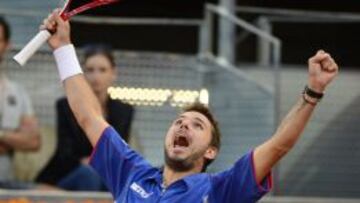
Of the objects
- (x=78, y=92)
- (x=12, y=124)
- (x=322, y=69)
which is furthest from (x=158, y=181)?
(x=12, y=124)

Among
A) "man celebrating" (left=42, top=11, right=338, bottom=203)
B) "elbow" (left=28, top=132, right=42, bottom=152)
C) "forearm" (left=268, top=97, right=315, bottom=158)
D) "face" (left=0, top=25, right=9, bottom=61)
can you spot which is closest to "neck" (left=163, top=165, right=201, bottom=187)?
"man celebrating" (left=42, top=11, right=338, bottom=203)

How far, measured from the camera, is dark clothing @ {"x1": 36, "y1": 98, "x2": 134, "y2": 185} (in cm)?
931

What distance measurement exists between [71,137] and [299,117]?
3.66 meters

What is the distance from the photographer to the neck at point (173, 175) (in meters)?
6.51

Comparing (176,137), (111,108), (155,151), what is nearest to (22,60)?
(176,137)

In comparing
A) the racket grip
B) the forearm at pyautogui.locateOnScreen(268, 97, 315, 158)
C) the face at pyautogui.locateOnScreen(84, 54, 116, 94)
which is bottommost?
the face at pyautogui.locateOnScreen(84, 54, 116, 94)

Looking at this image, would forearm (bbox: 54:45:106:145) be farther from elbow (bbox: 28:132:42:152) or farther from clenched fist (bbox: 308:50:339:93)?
elbow (bbox: 28:132:42:152)

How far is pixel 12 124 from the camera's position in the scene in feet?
30.6

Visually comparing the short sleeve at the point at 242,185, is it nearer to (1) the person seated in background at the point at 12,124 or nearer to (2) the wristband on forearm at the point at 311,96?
(2) the wristband on forearm at the point at 311,96

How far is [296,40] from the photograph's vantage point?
14.6 metres

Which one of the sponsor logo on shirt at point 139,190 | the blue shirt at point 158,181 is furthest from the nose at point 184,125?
the sponsor logo on shirt at point 139,190

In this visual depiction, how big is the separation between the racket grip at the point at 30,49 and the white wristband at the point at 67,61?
0.79ft

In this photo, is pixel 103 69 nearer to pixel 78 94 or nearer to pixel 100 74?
pixel 100 74

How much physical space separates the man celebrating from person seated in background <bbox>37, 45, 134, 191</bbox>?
251cm
